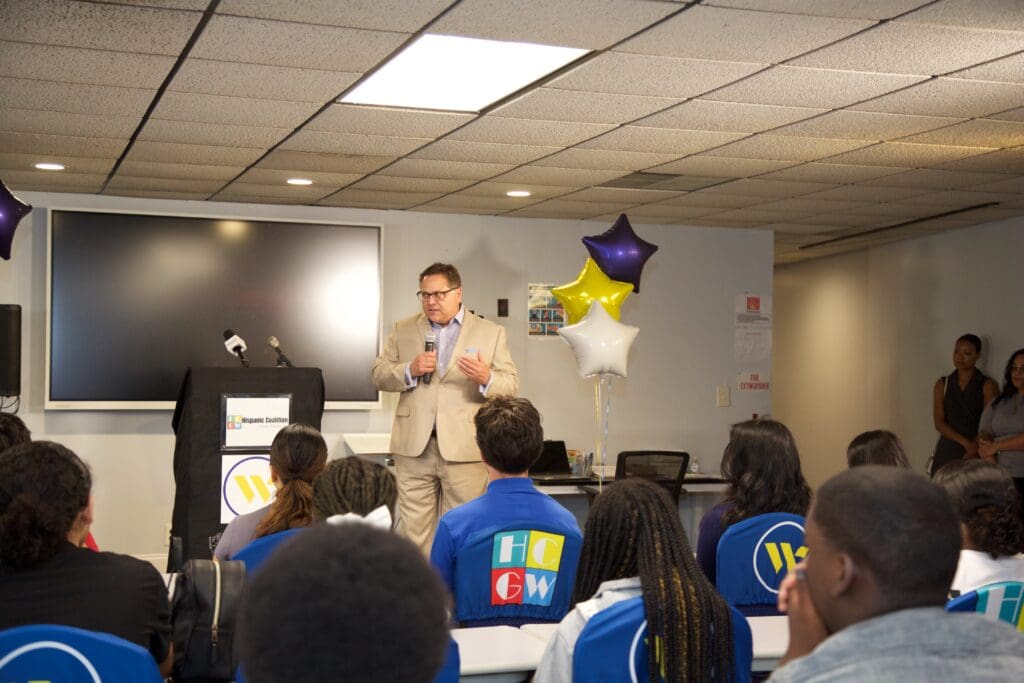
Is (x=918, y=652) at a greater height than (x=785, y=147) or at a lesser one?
lesser

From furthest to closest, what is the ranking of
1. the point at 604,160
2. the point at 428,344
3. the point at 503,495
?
the point at 604,160, the point at 428,344, the point at 503,495

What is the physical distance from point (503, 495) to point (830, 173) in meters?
3.81

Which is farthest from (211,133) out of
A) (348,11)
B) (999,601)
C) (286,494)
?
(999,601)

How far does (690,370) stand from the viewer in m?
8.59

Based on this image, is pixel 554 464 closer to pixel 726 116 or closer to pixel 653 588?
pixel 726 116

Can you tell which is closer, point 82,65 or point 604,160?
point 82,65

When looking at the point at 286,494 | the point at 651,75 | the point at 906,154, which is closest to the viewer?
the point at 286,494

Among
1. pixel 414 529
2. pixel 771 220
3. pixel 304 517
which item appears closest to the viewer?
pixel 304 517

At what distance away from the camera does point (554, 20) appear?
11.4 ft

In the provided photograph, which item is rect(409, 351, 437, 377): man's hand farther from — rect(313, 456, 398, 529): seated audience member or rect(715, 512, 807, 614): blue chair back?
rect(313, 456, 398, 529): seated audience member

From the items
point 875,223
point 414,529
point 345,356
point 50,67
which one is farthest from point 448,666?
point 875,223

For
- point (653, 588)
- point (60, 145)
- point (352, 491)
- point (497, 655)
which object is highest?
point (60, 145)

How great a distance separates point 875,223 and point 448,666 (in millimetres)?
7104

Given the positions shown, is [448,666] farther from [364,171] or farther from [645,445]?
[645,445]
